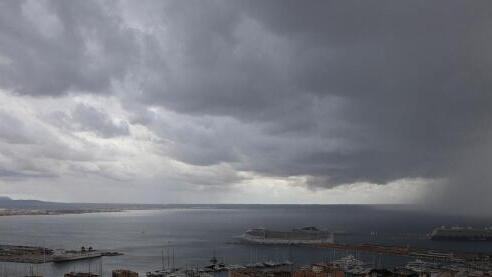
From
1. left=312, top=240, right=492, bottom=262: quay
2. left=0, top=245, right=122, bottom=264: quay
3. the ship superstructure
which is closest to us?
left=312, top=240, right=492, bottom=262: quay

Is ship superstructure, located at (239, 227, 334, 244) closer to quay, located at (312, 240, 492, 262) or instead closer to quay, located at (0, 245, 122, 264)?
quay, located at (312, 240, 492, 262)

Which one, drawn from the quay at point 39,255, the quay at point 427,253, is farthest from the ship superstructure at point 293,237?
the quay at point 39,255

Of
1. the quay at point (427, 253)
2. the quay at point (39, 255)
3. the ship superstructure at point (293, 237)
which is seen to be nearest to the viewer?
the quay at point (427, 253)

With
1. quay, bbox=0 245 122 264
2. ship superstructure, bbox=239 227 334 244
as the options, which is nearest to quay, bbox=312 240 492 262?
ship superstructure, bbox=239 227 334 244

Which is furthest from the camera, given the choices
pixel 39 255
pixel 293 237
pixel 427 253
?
pixel 293 237

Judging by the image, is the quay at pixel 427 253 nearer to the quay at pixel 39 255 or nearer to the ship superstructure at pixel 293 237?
the ship superstructure at pixel 293 237

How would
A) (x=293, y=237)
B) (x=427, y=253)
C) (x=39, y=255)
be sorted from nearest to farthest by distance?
1. (x=427, y=253)
2. (x=39, y=255)
3. (x=293, y=237)

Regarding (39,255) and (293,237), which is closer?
(39,255)

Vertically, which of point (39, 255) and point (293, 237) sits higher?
point (39, 255)

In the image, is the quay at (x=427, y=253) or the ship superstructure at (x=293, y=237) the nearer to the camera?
the quay at (x=427, y=253)

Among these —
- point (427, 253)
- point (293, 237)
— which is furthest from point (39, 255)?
point (427, 253)

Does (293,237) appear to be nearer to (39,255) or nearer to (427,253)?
(427,253)

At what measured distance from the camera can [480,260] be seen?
254ft

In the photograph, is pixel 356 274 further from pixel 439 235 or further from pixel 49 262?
pixel 439 235
